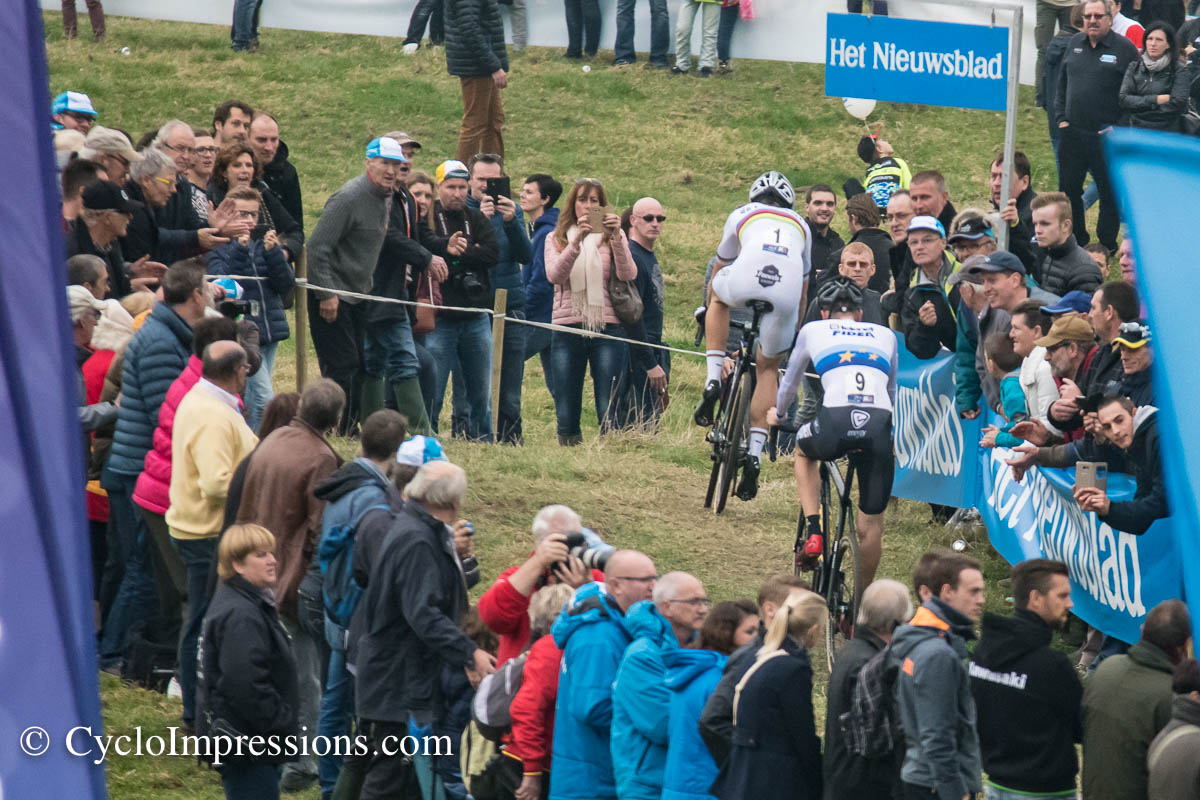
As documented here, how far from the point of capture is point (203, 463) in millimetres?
8008

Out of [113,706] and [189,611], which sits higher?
[189,611]

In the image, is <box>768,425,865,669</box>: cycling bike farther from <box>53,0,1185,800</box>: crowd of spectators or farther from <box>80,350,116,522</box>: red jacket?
<box>80,350,116,522</box>: red jacket

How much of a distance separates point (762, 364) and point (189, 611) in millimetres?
4361

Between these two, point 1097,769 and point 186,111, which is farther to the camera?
point 186,111

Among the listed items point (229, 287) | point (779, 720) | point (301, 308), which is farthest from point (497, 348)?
point (779, 720)

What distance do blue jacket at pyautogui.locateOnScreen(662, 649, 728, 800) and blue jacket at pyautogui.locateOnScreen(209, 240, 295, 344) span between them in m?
5.61

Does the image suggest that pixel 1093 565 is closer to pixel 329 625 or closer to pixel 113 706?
pixel 329 625

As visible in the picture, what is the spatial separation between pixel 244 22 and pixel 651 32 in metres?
6.43

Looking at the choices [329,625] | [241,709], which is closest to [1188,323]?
[241,709]

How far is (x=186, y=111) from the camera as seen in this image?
25.3m

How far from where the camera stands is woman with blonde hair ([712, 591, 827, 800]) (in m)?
5.98

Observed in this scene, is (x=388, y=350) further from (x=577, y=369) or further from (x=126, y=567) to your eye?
(x=126, y=567)

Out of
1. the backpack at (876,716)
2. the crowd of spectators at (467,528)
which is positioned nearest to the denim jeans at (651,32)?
the crowd of spectators at (467,528)

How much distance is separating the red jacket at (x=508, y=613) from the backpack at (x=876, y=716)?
4.80ft
